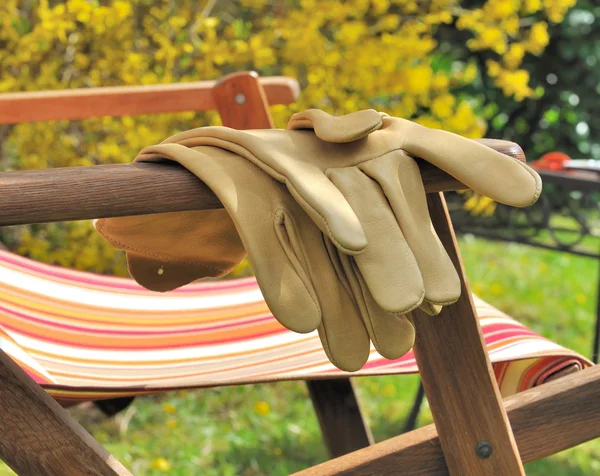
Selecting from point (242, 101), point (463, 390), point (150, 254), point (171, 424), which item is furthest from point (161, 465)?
point (463, 390)

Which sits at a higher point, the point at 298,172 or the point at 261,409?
the point at 298,172

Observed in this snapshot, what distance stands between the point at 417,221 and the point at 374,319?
111 mm

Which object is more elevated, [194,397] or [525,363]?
[525,363]

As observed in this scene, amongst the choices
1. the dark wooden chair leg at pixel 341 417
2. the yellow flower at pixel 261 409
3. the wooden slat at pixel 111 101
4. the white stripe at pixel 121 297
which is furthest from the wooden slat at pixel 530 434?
the yellow flower at pixel 261 409

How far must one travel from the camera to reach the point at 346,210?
0.80m

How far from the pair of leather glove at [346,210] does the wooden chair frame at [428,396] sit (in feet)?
0.11

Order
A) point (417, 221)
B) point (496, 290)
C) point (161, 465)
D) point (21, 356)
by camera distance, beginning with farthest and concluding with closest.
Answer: point (496, 290), point (161, 465), point (21, 356), point (417, 221)

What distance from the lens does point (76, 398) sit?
1185 millimetres

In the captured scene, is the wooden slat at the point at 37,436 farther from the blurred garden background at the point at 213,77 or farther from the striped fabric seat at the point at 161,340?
the blurred garden background at the point at 213,77

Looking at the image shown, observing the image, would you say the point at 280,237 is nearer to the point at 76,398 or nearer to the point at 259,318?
the point at 76,398

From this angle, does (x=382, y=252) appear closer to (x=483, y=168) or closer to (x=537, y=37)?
(x=483, y=168)

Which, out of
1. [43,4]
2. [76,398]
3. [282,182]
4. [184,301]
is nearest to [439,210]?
[282,182]

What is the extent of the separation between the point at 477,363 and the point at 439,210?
0.20 m

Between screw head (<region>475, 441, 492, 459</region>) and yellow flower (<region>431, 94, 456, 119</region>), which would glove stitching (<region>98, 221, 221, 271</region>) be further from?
yellow flower (<region>431, 94, 456, 119</region>)
